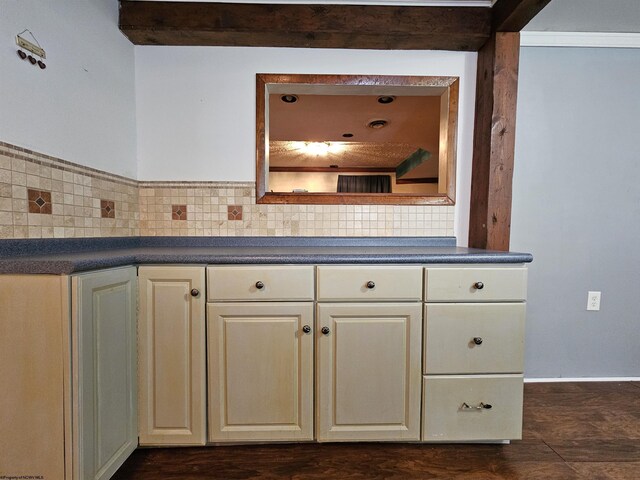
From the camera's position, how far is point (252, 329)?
1203 mm

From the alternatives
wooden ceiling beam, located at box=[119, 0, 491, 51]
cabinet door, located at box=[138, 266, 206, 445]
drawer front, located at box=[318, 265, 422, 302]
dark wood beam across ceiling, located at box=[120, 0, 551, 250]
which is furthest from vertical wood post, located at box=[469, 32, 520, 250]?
cabinet door, located at box=[138, 266, 206, 445]


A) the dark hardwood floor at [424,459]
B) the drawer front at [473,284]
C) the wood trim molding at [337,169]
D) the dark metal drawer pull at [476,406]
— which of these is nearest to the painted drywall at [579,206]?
the dark hardwood floor at [424,459]

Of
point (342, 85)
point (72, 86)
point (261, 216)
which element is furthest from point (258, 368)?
point (342, 85)

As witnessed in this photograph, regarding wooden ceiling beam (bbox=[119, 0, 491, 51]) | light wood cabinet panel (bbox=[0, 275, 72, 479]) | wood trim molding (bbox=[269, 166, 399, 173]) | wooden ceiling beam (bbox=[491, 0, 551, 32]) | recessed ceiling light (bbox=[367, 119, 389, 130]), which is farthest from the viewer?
wood trim molding (bbox=[269, 166, 399, 173])

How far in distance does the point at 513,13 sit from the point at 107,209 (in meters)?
2.11

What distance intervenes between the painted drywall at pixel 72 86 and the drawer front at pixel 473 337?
5.29 ft

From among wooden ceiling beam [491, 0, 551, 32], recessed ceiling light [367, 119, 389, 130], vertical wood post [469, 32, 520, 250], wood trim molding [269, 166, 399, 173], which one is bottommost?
vertical wood post [469, 32, 520, 250]

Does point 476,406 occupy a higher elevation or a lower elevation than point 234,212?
lower

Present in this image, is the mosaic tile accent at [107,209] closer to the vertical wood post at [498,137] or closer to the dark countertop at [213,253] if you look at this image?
the dark countertop at [213,253]

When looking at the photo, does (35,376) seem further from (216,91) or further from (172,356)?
(216,91)

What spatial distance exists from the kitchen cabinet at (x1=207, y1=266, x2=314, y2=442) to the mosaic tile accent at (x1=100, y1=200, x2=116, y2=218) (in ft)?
2.26

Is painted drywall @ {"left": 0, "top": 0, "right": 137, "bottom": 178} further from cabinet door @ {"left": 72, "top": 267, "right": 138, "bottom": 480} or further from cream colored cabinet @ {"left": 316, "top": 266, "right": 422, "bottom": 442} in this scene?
cream colored cabinet @ {"left": 316, "top": 266, "right": 422, "bottom": 442}

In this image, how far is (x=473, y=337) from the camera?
48.7 inches

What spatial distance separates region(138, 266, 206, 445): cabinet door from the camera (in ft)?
3.84
